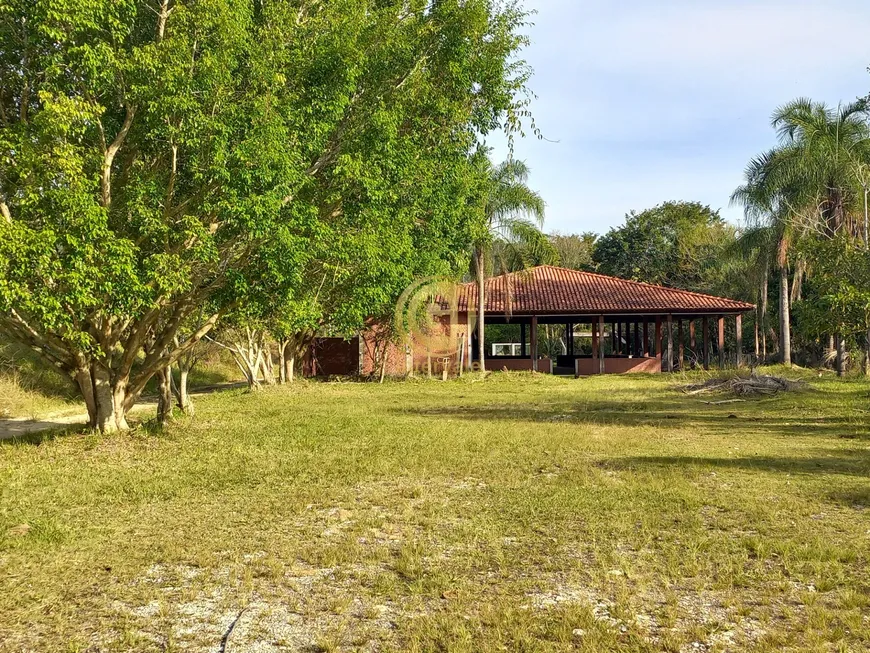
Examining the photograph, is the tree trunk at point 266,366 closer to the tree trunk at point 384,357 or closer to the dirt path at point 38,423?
the tree trunk at point 384,357

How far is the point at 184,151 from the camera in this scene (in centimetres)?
996

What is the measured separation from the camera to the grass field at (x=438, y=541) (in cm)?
413

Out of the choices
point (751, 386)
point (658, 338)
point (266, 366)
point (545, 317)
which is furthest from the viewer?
point (545, 317)

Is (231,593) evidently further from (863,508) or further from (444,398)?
(444,398)

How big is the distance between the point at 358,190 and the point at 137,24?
3.83 meters

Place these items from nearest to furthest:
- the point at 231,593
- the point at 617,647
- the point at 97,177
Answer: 1. the point at 617,647
2. the point at 231,593
3. the point at 97,177

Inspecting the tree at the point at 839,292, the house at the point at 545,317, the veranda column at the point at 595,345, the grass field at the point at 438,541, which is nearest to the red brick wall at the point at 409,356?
the house at the point at 545,317

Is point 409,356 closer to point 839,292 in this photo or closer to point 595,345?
point 595,345

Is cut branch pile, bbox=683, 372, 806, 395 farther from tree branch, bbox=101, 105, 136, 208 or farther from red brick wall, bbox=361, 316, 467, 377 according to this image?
tree branch, bbox=101, 105, 136, 208

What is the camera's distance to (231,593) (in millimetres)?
4738

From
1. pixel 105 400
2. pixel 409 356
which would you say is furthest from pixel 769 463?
pixel 409 356

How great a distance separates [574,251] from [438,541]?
49491 millimetres

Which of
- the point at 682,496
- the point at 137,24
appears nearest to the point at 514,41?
the point at 137,24

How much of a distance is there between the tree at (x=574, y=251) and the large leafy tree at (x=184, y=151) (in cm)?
4013
